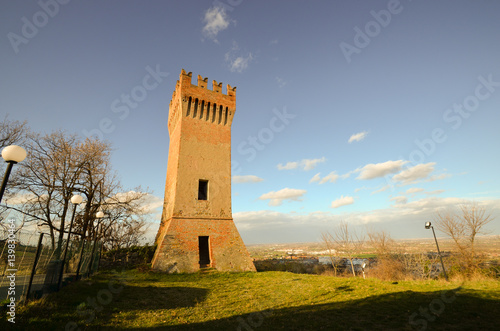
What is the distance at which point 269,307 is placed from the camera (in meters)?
6.89

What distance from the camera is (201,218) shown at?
14.7 meters

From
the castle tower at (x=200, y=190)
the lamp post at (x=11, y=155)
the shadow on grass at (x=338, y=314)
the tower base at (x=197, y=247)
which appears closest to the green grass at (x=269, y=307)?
the shadow on grass at (x=338, y=314)

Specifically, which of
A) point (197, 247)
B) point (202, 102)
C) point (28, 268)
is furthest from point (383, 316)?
point (202, 102)

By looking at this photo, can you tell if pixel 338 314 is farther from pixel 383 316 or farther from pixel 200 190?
pixel 200 190

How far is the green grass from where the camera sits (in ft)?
16.9

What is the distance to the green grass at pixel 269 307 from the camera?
5.14 m

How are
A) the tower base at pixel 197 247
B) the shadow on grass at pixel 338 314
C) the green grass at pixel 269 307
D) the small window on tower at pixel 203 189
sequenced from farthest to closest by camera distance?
the small window on tower at pixel 203 189, the tower base at pixel 197 247, the green grass at pixel 269 307, the shadow on grass at pixel 338 314

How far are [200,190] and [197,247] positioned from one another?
15.5 feet

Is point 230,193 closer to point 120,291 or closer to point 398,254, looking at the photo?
point 120,291

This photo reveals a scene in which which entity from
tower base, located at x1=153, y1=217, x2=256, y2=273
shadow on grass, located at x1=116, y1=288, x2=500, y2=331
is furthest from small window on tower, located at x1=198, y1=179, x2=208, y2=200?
shadow on grass, located at x1=116, y1=288, x2=500, y2=331

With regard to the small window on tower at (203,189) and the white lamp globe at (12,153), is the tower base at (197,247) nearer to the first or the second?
the small window on tower at (203,189)

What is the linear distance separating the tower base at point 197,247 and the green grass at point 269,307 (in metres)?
2.85

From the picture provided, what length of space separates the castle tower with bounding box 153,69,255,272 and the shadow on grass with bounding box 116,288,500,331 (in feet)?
26.0

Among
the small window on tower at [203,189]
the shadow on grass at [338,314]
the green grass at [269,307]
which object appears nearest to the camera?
the shadow on grass at [338,314]
